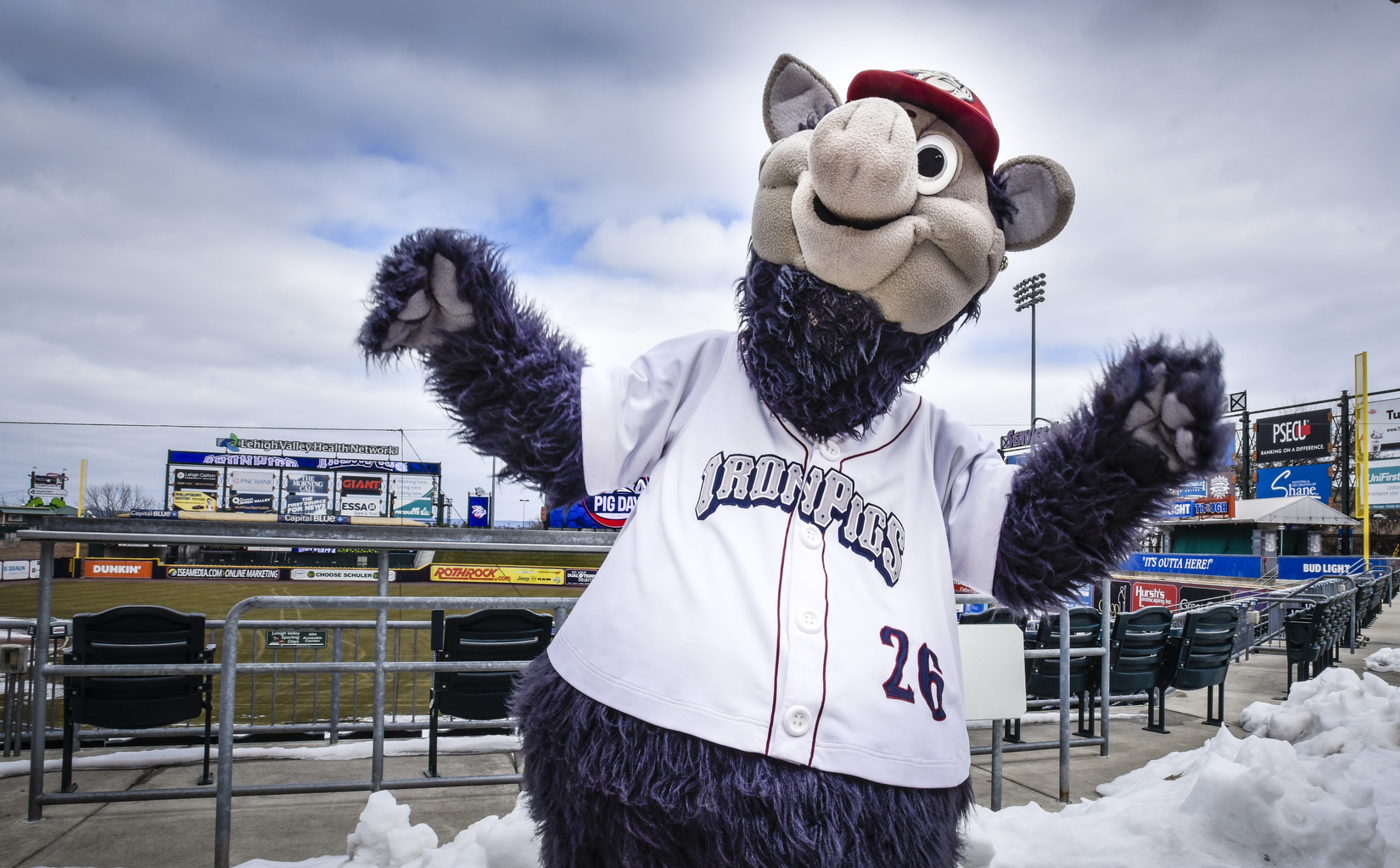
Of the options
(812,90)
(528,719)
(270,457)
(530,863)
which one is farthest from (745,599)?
(270,457)

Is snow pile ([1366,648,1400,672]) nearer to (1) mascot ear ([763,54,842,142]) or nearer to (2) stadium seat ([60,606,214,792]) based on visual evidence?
(1) mascot ear ([763,54,842,142])

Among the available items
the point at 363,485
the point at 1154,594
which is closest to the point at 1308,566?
the point at 1154,594

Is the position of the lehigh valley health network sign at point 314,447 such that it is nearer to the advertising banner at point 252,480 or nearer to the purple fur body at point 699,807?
the advertising banner at point 252,480

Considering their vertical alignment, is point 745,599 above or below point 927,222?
below

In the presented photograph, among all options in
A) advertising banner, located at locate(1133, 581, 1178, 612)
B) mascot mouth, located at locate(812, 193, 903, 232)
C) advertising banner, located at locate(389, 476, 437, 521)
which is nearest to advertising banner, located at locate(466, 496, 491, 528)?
advertising banner, located at locate(389, 476, 437, 521)

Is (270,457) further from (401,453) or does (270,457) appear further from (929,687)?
(929,687)

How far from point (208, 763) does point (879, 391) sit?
477 centimetres

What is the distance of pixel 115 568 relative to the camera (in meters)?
30.2

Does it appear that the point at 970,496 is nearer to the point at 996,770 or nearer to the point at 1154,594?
the point at 996,770

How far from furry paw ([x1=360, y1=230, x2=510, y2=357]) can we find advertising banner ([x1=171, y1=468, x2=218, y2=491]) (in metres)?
40.8

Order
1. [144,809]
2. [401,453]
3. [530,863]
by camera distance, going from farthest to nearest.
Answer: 1. [401,453]
2. [144,809]
3. [530,863]

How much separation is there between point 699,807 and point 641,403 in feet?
2.43

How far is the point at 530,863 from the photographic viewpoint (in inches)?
94.4

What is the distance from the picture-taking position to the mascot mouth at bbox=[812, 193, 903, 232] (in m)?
1.31
